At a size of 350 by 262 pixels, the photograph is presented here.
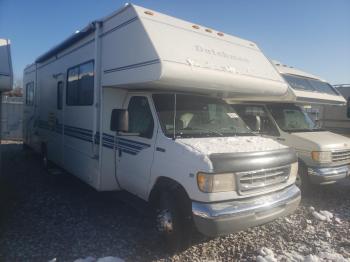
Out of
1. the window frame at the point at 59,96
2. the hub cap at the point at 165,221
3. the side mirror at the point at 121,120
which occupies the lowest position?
the hub cap at the point at 165,221

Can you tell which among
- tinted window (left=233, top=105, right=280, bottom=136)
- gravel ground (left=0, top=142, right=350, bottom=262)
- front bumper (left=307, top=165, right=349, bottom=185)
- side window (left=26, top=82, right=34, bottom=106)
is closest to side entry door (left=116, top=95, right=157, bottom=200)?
gravel ground (left=0, top=142, right=350, bottom=262)

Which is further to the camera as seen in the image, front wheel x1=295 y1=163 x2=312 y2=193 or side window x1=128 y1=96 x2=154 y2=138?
front wheel x1=295 y1=163 x2=312 y2=193

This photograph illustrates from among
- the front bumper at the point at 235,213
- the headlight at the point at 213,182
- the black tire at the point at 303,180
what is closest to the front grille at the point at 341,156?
the black tire at the point at 303,180

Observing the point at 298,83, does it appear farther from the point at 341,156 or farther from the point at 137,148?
the point at 137,148

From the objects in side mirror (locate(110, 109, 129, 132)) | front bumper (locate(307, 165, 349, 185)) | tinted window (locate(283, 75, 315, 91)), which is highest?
tinted window (locate(283, 75, 315, 91))

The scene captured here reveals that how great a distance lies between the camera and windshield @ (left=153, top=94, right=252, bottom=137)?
4.71m

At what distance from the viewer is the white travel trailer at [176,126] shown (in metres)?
4.02

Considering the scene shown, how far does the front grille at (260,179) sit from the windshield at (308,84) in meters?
3.45

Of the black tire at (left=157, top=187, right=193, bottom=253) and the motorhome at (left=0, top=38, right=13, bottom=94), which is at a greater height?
the motorhome at (left=0, top=38, right=13, bottom=94)

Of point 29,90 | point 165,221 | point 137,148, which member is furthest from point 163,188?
point 29,90

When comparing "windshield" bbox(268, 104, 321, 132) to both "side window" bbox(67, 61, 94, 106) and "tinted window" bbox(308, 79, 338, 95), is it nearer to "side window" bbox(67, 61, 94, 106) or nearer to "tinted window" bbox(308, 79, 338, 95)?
"tinted window" bbox(308, 79, 338, 95)

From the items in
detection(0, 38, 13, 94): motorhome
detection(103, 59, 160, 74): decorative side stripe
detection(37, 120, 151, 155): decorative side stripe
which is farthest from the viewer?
detection(0, 38, 13, 94): motorhome

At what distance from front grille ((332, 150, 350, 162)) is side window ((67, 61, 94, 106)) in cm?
510

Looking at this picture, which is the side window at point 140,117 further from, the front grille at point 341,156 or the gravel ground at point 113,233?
the front grille at point 341,156
